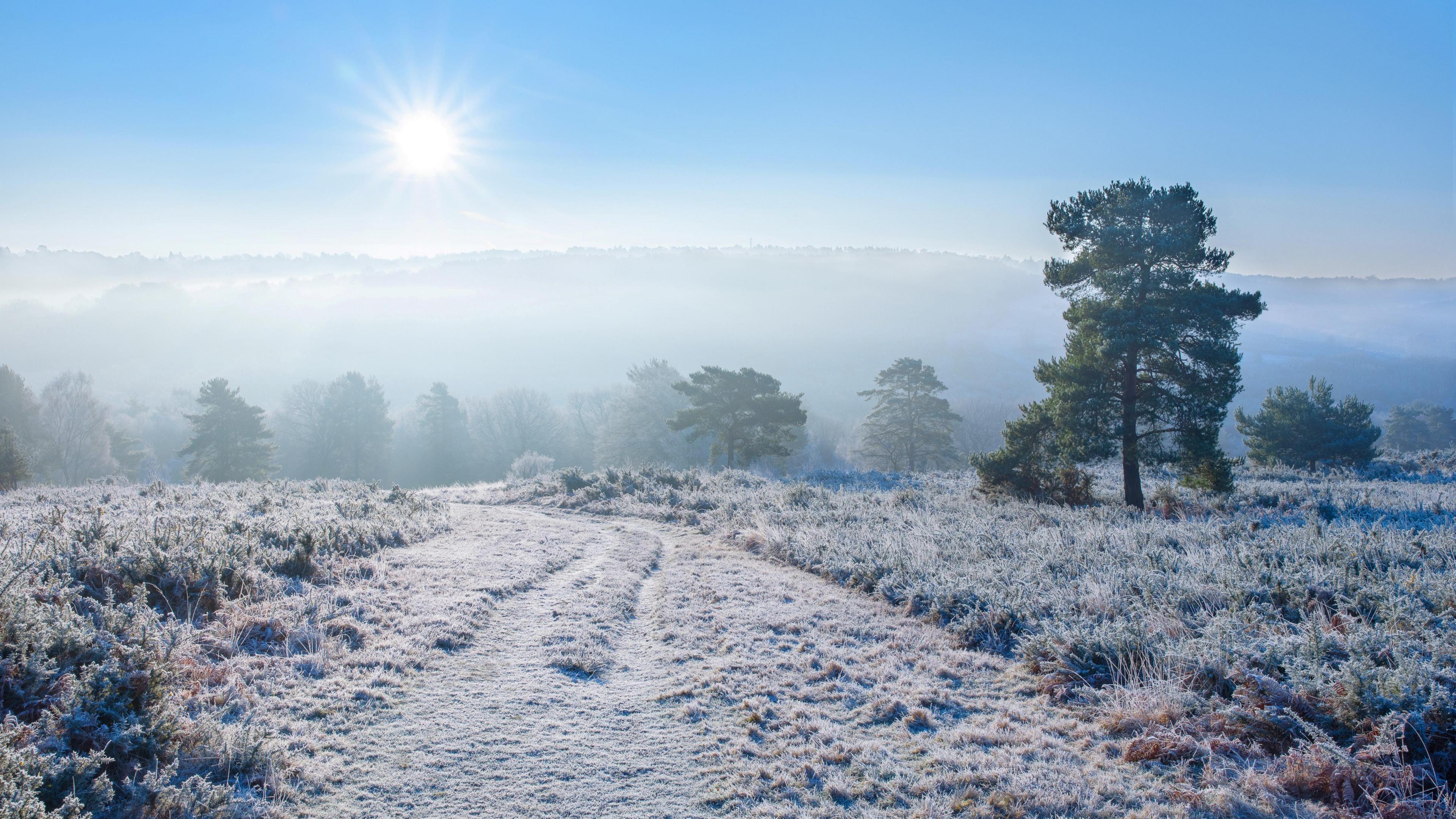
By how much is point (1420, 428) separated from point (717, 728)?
75958 millimetres

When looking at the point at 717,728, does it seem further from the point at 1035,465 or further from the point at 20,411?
the point at 20,411

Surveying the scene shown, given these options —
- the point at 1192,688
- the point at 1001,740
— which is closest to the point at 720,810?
the point at 1001,740

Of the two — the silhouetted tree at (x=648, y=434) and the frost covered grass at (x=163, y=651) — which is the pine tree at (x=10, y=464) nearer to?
the frost covered grass at (x=163, y=651)

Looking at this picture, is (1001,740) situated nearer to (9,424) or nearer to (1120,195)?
(1120,195)

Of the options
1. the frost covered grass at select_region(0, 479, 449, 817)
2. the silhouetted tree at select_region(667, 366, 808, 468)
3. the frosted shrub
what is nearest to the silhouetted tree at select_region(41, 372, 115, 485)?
the frosted shrub

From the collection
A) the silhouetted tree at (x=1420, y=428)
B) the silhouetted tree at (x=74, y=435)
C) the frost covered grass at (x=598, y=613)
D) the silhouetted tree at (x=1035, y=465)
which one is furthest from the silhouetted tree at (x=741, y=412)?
the silhouetted tree at (x=1420, y=428)

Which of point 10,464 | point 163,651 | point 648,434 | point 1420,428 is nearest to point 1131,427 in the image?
point 163,651

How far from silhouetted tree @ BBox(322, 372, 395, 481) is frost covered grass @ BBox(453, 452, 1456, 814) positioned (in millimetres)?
47873

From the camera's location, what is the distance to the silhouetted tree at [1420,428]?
53.7 meters

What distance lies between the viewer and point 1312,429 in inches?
1242

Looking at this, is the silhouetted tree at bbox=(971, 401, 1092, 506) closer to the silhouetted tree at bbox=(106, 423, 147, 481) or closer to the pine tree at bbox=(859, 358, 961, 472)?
the pine tree at bbox=(859, 358, 961, 472)

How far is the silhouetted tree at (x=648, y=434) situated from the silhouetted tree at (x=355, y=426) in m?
20.4

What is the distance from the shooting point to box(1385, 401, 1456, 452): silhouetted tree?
53.7 m

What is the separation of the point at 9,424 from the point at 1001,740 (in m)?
62.7
